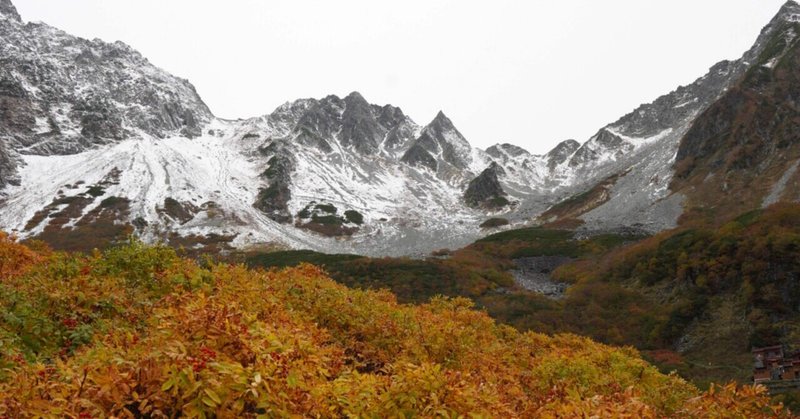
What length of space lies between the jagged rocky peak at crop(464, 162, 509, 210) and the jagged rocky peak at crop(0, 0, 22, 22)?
174m

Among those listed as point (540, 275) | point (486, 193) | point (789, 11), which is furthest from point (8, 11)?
point (789, 11)

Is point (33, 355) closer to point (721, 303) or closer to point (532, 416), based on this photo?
point (532, 416)

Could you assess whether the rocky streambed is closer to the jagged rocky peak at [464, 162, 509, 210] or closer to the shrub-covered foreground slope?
the shrub-covered foreground slope

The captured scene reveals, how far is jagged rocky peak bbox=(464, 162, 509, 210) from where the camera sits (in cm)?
16250

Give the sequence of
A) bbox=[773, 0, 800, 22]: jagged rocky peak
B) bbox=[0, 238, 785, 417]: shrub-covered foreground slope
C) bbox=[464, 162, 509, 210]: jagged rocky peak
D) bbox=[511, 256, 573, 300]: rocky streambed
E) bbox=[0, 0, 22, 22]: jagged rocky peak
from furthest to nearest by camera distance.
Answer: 1. bbox=[0, 0, 22, 22]: jagged rocky peak
2. bbox=[773, 0, 800, 22]: jagged rocky peak
3. bbox=[464, 162, 509, 210]: jagged rocky peak
4. bbox=[511, 256, 573, 300]: rocky streambed
5. bbox=[0, 238, 785, 417]: shrub-covered foreground slope

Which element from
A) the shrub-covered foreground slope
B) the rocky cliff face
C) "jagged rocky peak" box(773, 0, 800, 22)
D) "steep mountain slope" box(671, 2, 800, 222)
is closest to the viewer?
the shrub-covered foreground slope

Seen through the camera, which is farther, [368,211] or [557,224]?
[368,211]

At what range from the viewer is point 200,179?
131 meters

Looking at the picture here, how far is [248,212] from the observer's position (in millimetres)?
117625

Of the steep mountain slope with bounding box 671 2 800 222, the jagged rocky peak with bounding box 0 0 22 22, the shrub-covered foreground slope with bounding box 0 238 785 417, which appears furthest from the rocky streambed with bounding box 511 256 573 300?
the jagged rocky peak with bounding box 0 0 22 22

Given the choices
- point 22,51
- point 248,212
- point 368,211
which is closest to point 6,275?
point 248,212

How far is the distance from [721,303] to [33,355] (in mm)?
38461

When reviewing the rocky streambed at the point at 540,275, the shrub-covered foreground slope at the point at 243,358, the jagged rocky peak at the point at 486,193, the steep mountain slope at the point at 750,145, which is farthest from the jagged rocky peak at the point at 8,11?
the steep mountain slope at the point at 750,145

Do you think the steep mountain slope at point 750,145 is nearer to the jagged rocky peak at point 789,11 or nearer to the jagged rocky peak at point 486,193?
the jagged rocky peak at point 789,11
